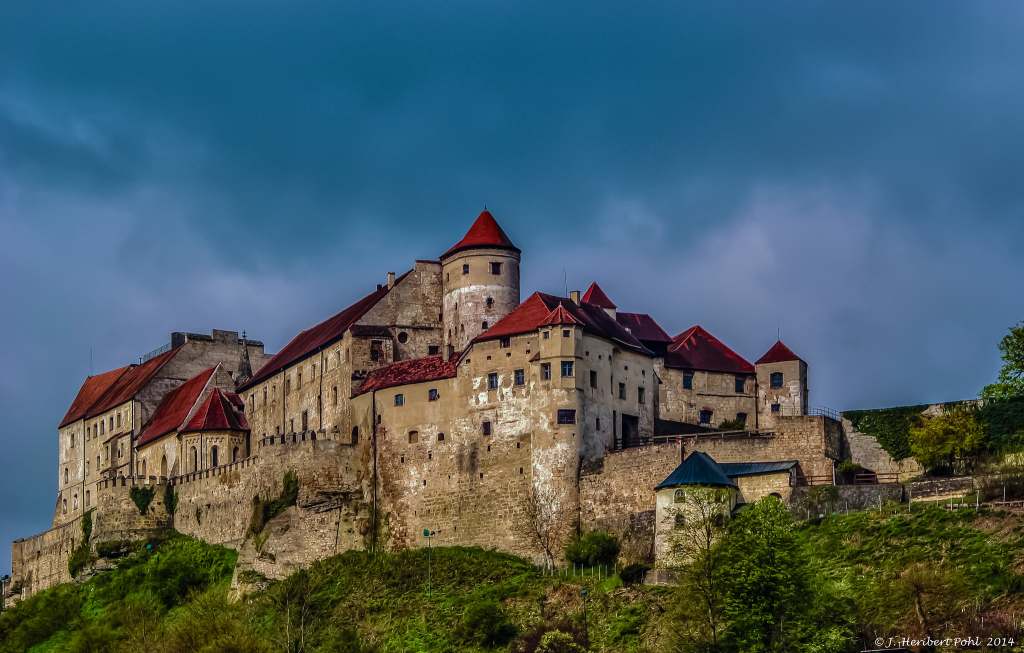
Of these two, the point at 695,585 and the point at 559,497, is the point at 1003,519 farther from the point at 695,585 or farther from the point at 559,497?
the point at 559,497

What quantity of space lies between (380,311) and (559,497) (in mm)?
19810

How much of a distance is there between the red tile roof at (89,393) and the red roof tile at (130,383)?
41.5 inches

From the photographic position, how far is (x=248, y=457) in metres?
109

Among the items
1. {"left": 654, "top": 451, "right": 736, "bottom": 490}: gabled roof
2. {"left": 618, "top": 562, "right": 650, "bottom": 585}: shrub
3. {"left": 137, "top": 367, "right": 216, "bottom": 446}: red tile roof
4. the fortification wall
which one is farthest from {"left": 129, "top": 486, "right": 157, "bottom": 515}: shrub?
{"left": 654, "top": 451, "right": 736, "bottom": 490}: gabled roof

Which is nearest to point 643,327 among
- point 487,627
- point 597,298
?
point 597,298

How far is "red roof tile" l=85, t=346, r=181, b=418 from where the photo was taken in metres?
128

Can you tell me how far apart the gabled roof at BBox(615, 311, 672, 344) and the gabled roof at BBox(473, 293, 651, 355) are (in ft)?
14.1

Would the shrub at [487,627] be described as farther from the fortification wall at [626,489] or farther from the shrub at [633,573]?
the fortification wall at [626,489]

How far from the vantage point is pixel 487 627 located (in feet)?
284

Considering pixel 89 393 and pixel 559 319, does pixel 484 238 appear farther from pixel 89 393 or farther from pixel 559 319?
pixel 89 393

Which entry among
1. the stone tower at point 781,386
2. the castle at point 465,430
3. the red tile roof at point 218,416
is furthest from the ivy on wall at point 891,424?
the red tile roof at point 218,416

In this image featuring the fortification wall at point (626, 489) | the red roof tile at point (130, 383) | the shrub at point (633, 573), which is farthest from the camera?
the red roof tile at point (130, 383)

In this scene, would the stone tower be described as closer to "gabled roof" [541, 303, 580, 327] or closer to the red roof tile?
"gabled roof" [541, 303, 580, 327]

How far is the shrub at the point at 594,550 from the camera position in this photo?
299ft
